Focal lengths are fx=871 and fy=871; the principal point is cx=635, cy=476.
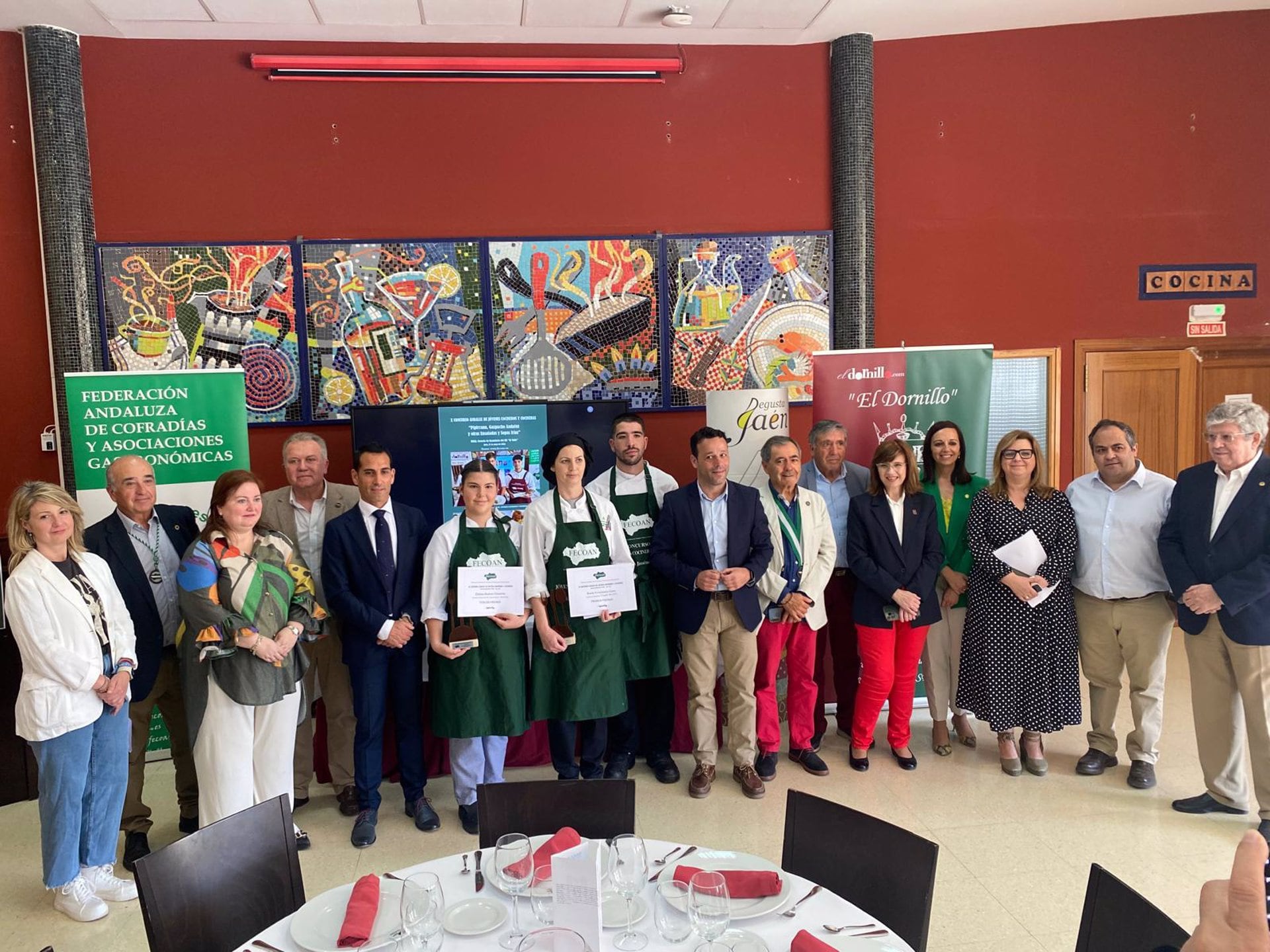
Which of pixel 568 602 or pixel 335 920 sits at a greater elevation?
pixel 568 602

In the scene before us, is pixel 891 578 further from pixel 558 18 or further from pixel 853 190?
pixel 558 18

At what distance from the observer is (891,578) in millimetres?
4406

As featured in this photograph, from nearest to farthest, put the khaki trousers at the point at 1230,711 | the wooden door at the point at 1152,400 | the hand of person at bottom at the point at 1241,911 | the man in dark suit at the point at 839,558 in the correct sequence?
the hand of person at bottom at the point at 1241,911 → the khaki trousers at the point at 1230,711 → the man in dark suit at the point at 839,558 → the wooden door at the point at 1152,400

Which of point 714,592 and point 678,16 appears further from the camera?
point 678,16

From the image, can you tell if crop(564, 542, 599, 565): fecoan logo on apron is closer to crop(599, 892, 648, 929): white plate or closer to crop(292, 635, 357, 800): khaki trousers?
crop(292, 635, 357, 800): khaki trousers

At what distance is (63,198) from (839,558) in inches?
198

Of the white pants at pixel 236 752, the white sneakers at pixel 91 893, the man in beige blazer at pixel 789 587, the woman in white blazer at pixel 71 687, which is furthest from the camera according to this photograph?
the man in beige blazer at pixel 789 587

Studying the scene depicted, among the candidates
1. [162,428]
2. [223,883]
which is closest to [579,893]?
[223,883]

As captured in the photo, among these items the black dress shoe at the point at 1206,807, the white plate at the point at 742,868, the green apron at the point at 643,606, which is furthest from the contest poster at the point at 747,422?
the white plate at the point at 742,868

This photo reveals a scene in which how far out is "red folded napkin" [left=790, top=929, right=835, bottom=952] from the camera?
1.76 m

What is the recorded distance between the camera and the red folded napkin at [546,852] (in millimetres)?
1991

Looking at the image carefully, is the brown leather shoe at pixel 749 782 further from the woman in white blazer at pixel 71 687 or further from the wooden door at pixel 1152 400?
the wooden door at pixel 1152 400

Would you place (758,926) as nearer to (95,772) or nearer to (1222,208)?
(95,772)

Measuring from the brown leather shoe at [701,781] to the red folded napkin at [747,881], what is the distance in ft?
7.62
